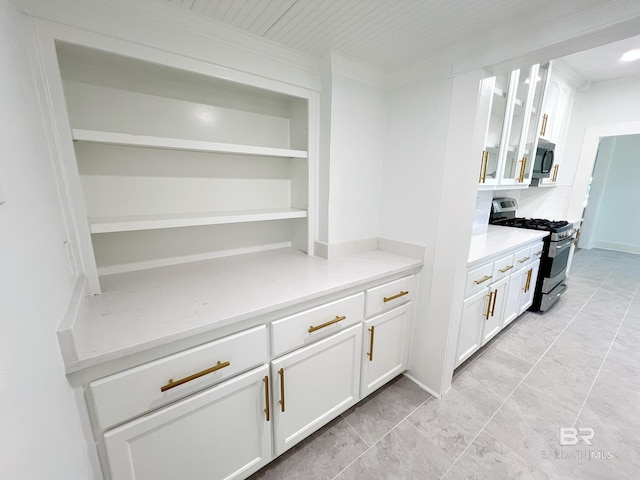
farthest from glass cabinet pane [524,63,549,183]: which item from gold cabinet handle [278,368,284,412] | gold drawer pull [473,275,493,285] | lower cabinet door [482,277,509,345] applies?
gold cabinet handle [278,368,284,412]

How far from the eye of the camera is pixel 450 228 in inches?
59.7

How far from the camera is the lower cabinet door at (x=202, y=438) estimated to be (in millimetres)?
867

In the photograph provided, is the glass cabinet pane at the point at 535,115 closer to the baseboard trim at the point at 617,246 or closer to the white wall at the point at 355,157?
the white wall at the point at 355,157

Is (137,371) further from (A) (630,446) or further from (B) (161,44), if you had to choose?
(A) (630,446)

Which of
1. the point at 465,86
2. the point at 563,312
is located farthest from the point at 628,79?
the point at 465,86

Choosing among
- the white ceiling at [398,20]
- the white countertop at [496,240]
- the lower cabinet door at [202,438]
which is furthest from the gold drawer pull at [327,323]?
the white ceiling at [398,20]

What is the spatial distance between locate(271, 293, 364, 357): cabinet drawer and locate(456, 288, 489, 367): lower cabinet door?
Result: 861 mm

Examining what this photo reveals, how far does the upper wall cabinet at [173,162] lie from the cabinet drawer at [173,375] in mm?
516

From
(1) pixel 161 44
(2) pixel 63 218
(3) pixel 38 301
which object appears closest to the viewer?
(3) pixel 38 301

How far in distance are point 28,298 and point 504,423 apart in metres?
2.18

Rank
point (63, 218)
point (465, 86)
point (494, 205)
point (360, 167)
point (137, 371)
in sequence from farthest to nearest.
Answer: point (494, 205), point (360, 167), point (465, 86), point (63, 218), point (137, 371)

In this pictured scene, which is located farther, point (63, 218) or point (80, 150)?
point (80, 150)

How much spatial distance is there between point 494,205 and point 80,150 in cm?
365

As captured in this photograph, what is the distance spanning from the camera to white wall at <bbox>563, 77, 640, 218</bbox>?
296cm
